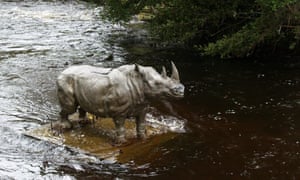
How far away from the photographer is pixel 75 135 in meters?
9.07

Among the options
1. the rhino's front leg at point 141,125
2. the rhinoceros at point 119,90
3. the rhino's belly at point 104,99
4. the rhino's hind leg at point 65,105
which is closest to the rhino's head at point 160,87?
the rhinoceros at point 119,90

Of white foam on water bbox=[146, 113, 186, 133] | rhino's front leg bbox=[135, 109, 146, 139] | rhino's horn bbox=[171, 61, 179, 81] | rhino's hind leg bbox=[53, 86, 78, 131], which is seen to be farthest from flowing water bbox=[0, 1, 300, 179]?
rhino's horn bbox=[171, 61, 179, 81]

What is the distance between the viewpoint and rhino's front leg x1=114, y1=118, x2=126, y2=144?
864cm

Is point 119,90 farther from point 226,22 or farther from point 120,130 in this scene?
point 226,22

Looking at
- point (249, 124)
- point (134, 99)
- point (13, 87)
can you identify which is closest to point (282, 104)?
point (249, 124)

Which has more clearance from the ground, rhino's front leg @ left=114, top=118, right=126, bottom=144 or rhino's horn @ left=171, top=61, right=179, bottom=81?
rhino's horn @ left=171, top=61, right=179, bottom=81

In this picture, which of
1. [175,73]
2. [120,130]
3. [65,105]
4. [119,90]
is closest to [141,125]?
[120,130]

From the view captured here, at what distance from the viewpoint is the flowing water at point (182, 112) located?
789 centimetres

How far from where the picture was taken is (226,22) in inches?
613

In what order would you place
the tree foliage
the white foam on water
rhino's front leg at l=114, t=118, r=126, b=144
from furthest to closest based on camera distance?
1. the tree foliage
2. the white foam on water
3. rhino's front leg at l=114, t=118, r=126, b=144

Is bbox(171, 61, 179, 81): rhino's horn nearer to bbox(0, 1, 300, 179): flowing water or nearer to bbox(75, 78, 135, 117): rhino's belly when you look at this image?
bbox(75, 78, 135, 117): rhino's belly

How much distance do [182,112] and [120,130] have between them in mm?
2368

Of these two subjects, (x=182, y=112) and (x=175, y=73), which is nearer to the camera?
(x=175, y=73)

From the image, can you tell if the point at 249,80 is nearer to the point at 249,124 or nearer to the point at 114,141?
the point at 249,124
